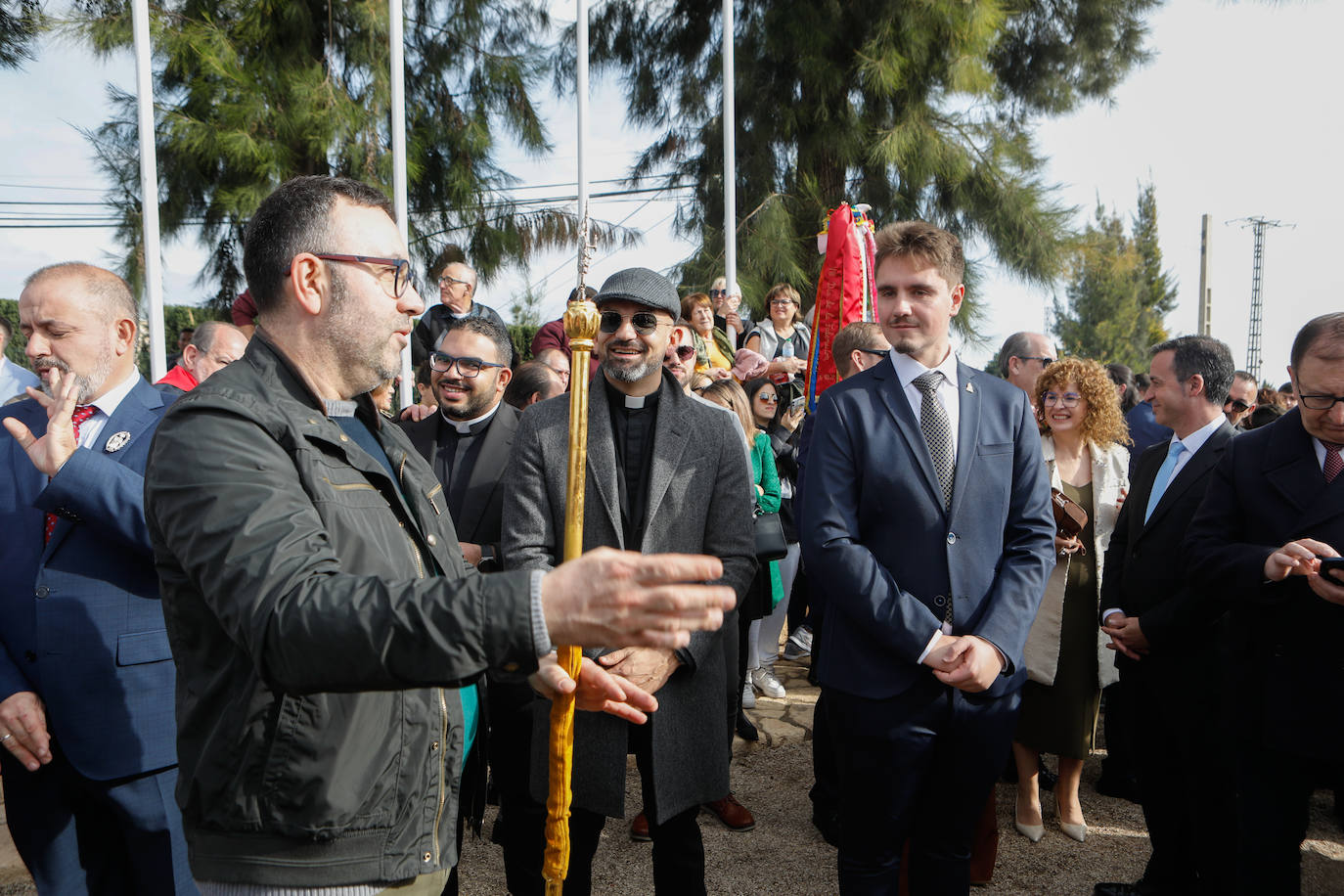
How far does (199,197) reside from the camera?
10.6 m

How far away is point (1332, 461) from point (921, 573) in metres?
1.35

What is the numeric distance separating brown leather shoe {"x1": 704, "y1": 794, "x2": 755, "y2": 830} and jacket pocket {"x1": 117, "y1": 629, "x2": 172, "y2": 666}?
2447 millimetres

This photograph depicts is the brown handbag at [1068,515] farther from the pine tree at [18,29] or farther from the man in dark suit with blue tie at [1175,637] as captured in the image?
the pine tree at [18,29]

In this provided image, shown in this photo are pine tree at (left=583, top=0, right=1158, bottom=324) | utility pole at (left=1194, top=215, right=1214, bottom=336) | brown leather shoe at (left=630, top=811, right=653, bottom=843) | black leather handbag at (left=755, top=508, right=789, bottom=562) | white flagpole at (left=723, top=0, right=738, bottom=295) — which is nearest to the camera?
black leather handbag at (left=755, top=508, right=789, bottom=562)

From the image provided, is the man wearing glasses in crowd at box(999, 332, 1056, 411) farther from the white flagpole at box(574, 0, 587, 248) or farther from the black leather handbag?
the white flagpole at box(574, 0, 587, 248)

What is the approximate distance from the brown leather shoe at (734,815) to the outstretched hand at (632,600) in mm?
3068

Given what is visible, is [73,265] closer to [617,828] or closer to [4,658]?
[4,658]

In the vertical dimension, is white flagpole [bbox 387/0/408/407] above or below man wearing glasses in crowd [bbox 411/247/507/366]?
above

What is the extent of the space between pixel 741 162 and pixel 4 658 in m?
12.6

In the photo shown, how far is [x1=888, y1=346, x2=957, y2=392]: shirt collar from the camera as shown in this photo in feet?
8.96

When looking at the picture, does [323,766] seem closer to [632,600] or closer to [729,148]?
[632,600]

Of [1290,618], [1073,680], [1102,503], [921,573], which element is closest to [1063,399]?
[1102,503]

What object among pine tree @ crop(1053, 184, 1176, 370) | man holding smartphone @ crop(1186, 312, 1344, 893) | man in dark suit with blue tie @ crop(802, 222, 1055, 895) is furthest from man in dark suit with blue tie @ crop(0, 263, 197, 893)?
pine tree @ crop(1053, 184, 1176, 370)

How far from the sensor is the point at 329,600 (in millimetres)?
1251
